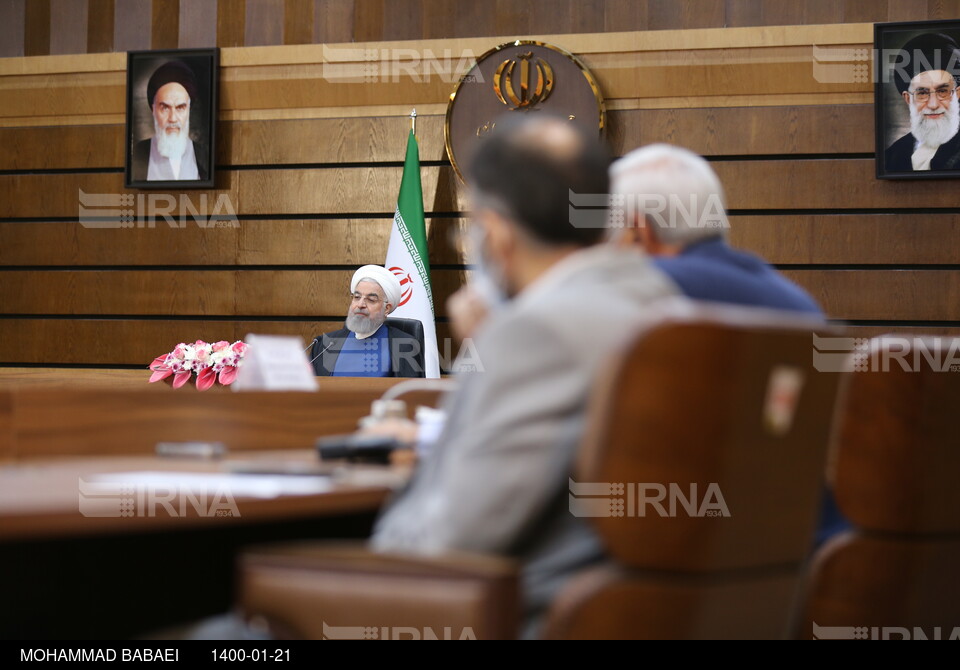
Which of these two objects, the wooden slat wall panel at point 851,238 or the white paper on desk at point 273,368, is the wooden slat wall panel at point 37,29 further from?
the white paper on desk at point 273,368

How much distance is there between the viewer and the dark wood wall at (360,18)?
673 centimetres

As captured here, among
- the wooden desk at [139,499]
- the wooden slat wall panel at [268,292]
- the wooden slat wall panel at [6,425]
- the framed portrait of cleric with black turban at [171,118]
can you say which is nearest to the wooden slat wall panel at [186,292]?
the wooden slat wall panel at [268,292]

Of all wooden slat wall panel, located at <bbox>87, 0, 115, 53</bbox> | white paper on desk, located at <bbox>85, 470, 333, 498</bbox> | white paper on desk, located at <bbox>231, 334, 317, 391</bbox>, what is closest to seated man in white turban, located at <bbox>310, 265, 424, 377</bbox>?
wooden slat wall panel, located at <bbox>87, 0, 115, 53</bbox>

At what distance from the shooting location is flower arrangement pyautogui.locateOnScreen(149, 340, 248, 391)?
4.53 meters

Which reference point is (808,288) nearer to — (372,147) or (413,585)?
(372,147)

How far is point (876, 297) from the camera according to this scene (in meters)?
6.61

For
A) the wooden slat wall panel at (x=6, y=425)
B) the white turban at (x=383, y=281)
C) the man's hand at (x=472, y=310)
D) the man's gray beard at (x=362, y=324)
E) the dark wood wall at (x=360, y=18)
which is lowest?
the wooden slat wall panel at (x=6, y=425)

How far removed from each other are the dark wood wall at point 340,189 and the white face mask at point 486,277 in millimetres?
5258

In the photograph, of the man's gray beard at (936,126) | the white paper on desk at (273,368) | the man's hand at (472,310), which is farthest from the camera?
the man's gray beard at (936,126)

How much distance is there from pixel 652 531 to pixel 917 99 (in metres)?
5.85

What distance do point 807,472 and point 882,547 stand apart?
438 mm

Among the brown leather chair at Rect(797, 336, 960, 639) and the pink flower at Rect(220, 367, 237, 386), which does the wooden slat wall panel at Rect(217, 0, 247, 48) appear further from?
the brown leather chair at Rect(797, 336, 960, 639)

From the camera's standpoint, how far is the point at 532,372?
55.6 inches

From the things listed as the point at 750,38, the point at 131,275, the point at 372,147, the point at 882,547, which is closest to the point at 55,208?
the point at 131,275
